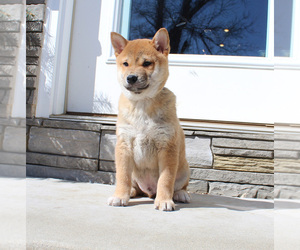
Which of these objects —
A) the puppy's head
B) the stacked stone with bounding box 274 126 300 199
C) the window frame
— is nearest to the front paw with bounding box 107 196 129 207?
the puppy's head

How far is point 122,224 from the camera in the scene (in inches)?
52.8

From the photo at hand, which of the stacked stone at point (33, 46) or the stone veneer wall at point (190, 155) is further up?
the stacked stone at point (33, 46)

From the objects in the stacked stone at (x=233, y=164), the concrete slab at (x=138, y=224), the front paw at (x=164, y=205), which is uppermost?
the stacked stone at (x=233, y=164)

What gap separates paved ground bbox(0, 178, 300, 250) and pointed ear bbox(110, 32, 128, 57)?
1.14 m

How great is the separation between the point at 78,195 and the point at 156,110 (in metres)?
0.89

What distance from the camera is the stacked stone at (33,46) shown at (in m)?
2.78

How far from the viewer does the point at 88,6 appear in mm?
2998

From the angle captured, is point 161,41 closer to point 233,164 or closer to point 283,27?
point 283,27

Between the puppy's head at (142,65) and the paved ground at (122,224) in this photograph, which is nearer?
the paved ground at (122,224)

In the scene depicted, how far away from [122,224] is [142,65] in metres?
1.04

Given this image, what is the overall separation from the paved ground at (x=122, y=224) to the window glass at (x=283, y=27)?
49 cm

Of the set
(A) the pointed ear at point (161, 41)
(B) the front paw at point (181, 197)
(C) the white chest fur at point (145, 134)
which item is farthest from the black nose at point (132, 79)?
(B) the front paw at point (181, 197)

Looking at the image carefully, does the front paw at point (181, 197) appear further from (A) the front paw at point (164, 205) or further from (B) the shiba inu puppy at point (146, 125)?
(A) the front paw at point (164, 205)

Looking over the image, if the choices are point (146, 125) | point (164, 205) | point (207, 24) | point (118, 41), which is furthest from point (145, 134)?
point (207, 24)
